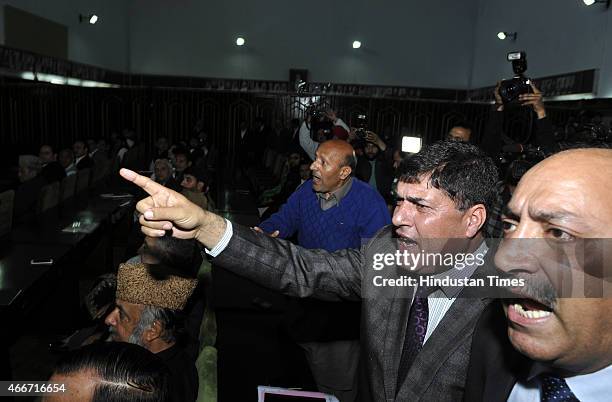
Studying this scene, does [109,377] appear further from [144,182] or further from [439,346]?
[439,346]

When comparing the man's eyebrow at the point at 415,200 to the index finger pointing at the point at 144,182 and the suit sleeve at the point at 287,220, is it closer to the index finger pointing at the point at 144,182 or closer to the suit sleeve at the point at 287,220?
the index finger pointing at the point at 144,182

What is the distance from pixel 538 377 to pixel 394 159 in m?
5.22

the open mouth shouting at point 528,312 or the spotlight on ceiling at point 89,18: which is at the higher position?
the spotlight on ceiling at point 89,18

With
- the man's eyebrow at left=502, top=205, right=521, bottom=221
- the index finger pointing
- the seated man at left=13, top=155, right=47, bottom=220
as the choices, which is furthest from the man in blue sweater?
the seated man at left=13, top=155, right=47, bottom=220

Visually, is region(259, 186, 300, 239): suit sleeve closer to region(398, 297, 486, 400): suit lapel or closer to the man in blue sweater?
the man in blue sweater

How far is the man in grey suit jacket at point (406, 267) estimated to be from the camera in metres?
1.43

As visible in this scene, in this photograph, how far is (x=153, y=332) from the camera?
2107mm

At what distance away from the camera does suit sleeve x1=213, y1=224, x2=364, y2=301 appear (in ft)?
4.97

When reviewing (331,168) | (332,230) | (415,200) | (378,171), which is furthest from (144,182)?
(378,171)

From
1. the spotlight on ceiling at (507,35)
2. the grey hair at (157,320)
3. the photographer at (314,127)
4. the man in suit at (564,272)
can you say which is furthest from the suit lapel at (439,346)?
the spotlight on ceiling at (507,35)

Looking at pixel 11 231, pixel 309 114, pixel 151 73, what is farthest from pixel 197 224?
pixel 151 73

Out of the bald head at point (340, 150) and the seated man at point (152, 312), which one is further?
the bald head at point (340, 150)

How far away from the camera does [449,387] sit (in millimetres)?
1404

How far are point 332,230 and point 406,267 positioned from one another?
145 centimetres
